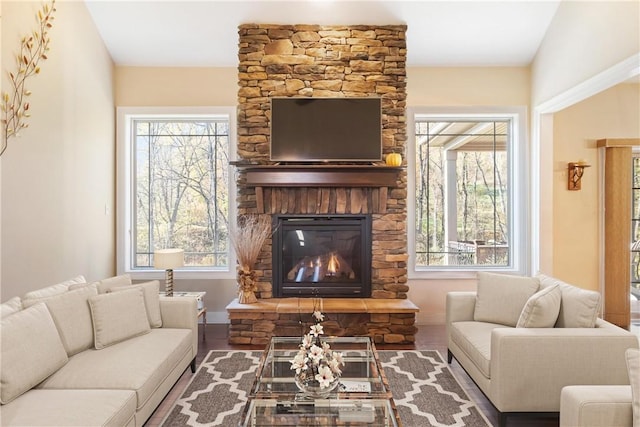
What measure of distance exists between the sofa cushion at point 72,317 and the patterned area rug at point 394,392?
0.71 meters

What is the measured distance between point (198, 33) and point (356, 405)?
4.00m

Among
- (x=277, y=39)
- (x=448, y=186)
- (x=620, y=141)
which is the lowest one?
(x=448, y=186)

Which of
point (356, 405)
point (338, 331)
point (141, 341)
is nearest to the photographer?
point (356, 405)

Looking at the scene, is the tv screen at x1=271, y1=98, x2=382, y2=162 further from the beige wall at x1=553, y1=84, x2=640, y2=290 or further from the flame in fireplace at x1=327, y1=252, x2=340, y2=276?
the beige wall at x1=553, y1=84, x2=640, y2=290

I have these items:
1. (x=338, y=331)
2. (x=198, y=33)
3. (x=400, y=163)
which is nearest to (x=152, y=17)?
(x=198, y=33)

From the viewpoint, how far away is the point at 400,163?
427 centimetres

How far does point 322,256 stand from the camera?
14.8 ft

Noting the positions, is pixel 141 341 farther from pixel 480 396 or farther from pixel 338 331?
pixel 480 396

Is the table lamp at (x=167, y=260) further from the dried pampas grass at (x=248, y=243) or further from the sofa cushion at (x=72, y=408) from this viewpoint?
the sofa cushion at (x=72, y=408)

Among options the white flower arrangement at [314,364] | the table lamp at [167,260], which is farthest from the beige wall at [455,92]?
the white flower arrangement at [314,364]


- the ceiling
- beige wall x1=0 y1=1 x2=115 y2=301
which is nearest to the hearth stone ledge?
beige wall x1=0 y1=1 x2=115 y2=301

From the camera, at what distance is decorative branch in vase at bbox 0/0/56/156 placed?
3086mm

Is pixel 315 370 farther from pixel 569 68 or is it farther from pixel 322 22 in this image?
pixel 569 68

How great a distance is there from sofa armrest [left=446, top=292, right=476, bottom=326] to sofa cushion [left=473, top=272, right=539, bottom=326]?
0.04 metres
